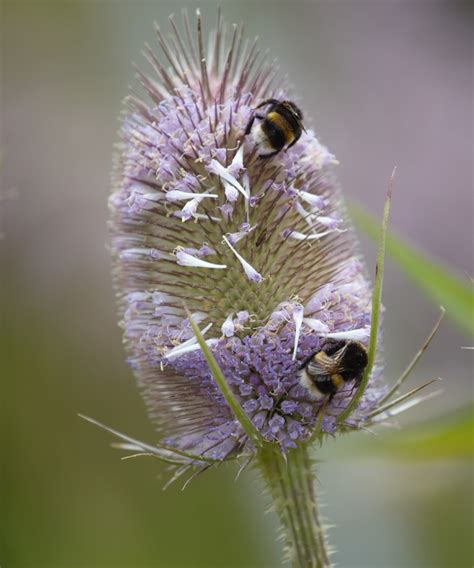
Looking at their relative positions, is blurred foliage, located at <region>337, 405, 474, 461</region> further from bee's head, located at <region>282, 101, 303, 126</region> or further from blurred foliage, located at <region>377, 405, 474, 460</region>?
bee's head, located at <region>282, 101, 303, 126</region>

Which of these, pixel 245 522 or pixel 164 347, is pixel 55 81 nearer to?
pixel 245 522

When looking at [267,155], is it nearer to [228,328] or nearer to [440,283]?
[228,328]

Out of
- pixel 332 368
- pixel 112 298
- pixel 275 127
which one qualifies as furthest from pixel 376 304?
pixel 112 298

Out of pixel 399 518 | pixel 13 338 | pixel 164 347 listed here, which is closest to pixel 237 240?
pixel 164 347

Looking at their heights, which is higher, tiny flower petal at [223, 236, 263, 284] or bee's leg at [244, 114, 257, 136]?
bee's leg at [244, 114, 257, 136]

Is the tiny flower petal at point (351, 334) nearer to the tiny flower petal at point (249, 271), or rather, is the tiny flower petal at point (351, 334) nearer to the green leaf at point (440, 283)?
the tiny flower petal at point (249, 271)

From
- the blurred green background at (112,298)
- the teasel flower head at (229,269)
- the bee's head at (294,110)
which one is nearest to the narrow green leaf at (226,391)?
the teasel flower head at (229,269)

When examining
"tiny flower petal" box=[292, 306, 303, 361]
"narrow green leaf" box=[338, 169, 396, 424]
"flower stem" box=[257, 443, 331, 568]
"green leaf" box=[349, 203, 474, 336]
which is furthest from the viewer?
"green leaf" box=[349, 203, 474, 336]

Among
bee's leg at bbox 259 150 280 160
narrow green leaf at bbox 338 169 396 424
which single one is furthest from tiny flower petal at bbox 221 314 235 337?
bee's leg at bbox 259 150 280 160
